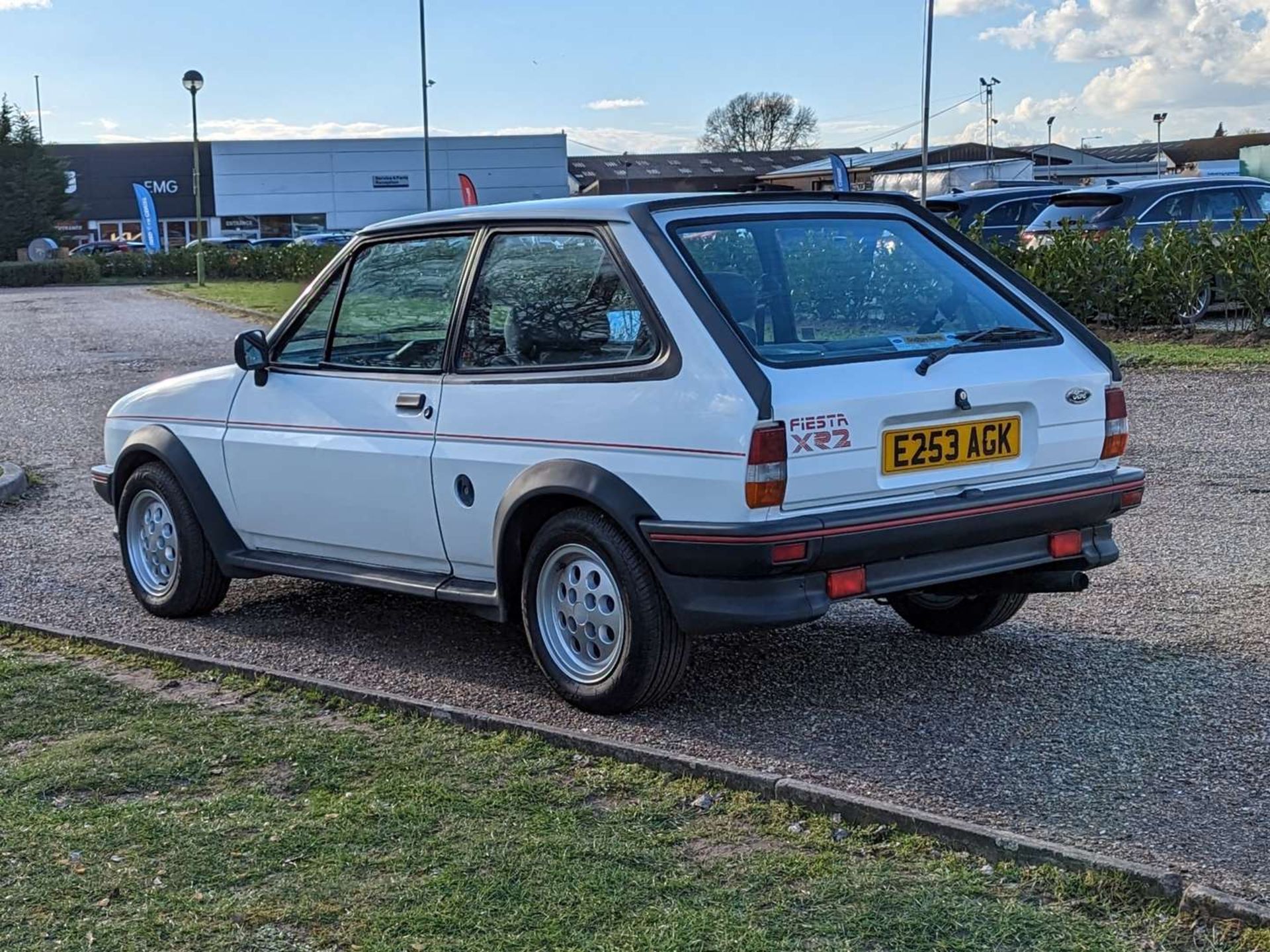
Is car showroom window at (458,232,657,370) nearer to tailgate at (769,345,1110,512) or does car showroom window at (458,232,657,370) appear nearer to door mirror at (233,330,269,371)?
tailgate at (769,345,1110,512)

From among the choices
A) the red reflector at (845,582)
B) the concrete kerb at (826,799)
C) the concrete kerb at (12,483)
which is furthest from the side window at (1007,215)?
the red reflector at (845,582)

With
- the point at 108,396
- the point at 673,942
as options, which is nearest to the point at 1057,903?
the point at 673,942

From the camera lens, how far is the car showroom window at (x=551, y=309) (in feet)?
17.2

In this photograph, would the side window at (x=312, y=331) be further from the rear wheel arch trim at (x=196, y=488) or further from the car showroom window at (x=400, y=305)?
the rear wheel arch trim at (x=196, y=488)

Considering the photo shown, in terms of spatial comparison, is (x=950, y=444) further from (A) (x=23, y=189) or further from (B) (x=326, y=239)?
(A) (x=23, y=189)

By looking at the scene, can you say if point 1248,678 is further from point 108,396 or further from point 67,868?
point 108,396

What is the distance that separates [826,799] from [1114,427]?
2.00 m

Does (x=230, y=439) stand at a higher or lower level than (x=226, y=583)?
higher

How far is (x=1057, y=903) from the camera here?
3.60 metres

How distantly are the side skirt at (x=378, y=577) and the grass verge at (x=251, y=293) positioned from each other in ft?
67.1

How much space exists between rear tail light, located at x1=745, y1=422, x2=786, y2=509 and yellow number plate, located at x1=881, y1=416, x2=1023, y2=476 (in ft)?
1.28

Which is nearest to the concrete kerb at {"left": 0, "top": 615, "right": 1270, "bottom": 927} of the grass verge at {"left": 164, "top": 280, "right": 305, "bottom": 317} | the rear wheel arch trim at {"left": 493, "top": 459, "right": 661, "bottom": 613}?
the rear wheel arch trim at {"left": 493, "top": 459, "right": 661, "bottom": 613}

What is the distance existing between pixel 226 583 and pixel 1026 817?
13.0 feet

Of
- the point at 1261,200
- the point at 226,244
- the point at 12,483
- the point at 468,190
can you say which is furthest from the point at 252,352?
the point at 226,244
